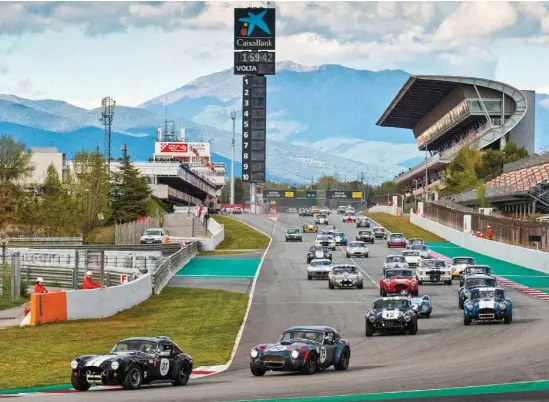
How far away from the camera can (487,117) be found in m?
163

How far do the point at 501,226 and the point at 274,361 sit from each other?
57.6 meters

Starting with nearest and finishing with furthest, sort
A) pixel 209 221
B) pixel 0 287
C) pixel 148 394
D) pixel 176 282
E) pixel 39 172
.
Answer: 1. pixel 148 394
2. pixel 0 287
3. pixel 176 282
4. pixel 209 221
5. pixel 39 172

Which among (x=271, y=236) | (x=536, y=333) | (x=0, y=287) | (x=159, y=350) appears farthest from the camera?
(x=271, y=236)

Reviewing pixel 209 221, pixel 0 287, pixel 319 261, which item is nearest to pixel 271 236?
pixel 209 221

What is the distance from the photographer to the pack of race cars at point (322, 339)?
21.8 m

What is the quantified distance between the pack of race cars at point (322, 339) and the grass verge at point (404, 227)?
1810 inches

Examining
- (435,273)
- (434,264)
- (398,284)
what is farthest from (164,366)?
(434,264)

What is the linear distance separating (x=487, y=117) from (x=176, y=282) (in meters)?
112

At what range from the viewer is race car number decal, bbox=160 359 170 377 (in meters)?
22.4

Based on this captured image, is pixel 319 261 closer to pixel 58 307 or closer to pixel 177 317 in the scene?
pixel 177 317

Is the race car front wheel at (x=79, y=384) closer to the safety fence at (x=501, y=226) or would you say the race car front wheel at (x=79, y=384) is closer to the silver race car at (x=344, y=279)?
the silver race car at (x=344, y=279)

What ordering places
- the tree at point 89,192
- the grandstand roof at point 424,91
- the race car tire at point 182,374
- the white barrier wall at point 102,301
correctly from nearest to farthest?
the race car tire at point 182,374 → the white barrier wall at point 102,301 → the tree at point 89,192 → the grandstand roof at point 424,91

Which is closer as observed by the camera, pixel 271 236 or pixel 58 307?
pixel 58 307

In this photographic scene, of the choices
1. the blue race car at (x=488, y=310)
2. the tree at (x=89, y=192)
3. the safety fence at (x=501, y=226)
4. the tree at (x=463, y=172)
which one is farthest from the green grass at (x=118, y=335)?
the tree at (x=463, y=172)
